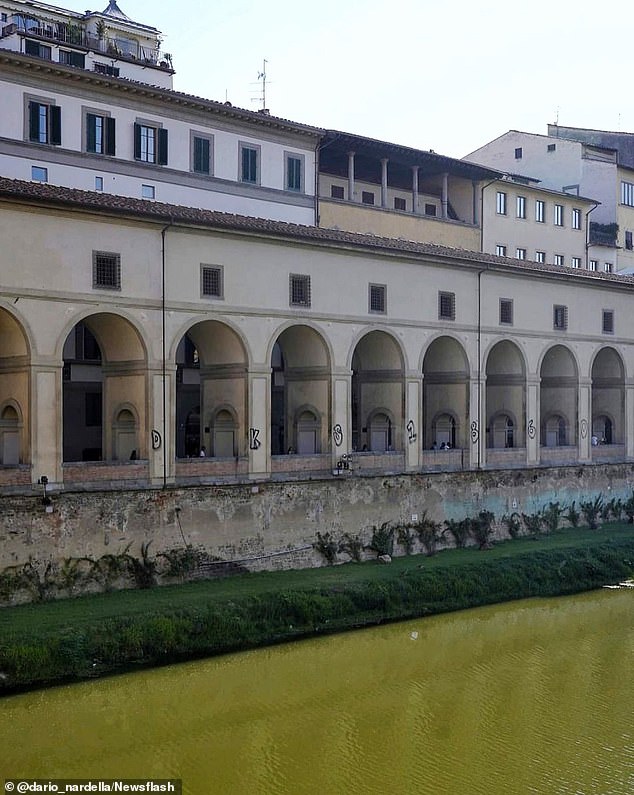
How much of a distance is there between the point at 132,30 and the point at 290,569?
95.1 ft

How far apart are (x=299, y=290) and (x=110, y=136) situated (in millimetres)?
7501

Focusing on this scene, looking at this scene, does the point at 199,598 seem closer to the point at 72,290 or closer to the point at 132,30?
the point at 72,290

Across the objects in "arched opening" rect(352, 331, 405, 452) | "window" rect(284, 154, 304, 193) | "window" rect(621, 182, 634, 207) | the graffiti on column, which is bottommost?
the graffiti on column

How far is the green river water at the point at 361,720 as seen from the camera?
17.6 m

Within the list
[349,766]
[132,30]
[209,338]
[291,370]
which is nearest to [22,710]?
[349,766]

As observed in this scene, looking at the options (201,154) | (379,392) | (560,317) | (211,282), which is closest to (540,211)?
(560,317)

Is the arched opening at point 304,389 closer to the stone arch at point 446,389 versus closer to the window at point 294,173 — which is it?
the stone arch at point 446,389

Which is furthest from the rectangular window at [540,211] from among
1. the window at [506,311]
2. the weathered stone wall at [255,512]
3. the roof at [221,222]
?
the weathered stone wall at [255,512]

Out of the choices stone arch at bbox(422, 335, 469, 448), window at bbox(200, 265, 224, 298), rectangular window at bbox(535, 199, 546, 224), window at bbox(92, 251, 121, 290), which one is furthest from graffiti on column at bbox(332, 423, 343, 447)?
rectangular window at bbox(535, 199, 546, 224)

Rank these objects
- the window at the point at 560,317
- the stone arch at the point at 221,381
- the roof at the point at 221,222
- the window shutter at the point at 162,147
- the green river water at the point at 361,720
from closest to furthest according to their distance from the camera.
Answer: the green river water at the point at 361,720 < the roof at the point at 221,222 < the stone arch at the point at 221,381 < the window shutter at the point at 162,147 < the window at the point at 560,317

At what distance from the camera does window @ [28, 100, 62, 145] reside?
3162 cm

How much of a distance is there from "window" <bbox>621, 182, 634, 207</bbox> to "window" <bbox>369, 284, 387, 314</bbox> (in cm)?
2590

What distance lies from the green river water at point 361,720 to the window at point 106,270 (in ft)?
30.5

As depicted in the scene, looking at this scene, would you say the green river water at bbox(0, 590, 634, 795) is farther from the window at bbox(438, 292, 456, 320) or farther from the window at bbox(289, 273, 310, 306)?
the window at bbox(438, 292, 456, 320)
